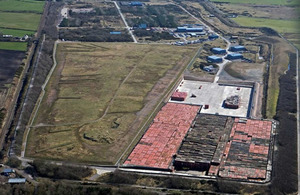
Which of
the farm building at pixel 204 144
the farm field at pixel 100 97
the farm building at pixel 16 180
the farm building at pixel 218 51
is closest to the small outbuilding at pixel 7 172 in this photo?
the farm building at pixel 16 180

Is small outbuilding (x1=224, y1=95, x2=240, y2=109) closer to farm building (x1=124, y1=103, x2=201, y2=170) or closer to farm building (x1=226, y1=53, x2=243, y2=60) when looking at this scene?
farm building (x1=124, y1=103, x2=201, y2=170)

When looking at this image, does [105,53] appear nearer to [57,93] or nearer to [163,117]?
[57,93]

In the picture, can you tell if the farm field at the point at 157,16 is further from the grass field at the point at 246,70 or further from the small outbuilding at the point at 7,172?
the small outbuilding at the point at 7,172

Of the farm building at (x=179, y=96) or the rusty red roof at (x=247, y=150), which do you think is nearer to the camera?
the rusty red roof at (x=247, y=150)

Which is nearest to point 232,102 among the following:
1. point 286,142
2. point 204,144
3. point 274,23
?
point 286,142

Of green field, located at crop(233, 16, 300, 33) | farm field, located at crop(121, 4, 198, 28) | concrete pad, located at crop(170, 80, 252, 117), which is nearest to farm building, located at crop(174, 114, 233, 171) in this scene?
concrete pad, located at crop(170, 80, 252, 117)

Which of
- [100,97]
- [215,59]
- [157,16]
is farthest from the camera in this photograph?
[157,16]

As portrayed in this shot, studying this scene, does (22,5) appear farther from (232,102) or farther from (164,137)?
(164,137)
